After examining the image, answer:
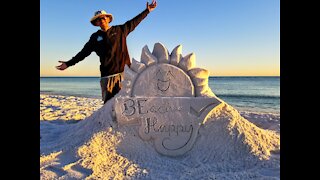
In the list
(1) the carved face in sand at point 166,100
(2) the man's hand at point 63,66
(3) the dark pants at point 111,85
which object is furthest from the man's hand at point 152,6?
(2) the man's hand at point 63,66

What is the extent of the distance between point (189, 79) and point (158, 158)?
893 millimetres

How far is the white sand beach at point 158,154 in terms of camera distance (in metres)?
2.67

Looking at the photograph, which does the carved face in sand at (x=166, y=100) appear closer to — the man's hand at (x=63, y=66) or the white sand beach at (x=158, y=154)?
the white sand beach at (x=158, y=154)

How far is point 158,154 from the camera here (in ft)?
10.1

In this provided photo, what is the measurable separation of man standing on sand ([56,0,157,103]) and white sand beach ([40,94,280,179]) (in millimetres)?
458

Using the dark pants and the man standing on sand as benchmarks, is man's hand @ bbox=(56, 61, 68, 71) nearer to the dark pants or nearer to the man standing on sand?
the man standing on sand

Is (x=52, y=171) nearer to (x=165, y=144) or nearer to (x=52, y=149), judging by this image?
(x=52, y=149)

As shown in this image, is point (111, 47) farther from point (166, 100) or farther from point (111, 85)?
point (166, 100)

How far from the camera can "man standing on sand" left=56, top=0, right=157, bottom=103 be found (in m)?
3.69

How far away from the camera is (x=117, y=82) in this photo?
12.2 ft

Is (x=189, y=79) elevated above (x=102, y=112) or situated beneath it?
elevated above
